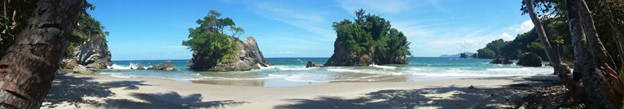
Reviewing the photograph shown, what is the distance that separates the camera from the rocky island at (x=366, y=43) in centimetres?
7003

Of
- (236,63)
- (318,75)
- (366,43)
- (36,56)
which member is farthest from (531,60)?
(36,56)

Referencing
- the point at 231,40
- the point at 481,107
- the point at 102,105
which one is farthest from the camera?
the point at 231,40

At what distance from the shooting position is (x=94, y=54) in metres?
62.5

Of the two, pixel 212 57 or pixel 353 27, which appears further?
pixel 353 27

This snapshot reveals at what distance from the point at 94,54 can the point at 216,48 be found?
829 inches

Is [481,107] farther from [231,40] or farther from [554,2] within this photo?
[231,40]

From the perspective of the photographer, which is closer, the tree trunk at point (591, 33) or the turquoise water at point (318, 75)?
the tree trunk at point (591, 33)

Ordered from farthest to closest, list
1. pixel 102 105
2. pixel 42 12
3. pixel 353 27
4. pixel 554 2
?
1. pixel 353 27
2. pixel 554 2
3. pixel 102 105
4. pixel 42 12

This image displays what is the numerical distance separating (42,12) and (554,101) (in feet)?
29.1

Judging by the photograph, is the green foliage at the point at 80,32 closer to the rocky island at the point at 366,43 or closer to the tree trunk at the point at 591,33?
the tree trunk at the point at 591,33

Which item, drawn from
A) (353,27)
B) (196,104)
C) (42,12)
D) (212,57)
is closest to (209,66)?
(212,57)

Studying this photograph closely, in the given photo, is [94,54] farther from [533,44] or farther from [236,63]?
[533,44]

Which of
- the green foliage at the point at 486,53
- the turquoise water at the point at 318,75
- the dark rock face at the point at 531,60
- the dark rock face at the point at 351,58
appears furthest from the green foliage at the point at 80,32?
the green foliage at the point at 486,53

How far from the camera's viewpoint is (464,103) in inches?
476
